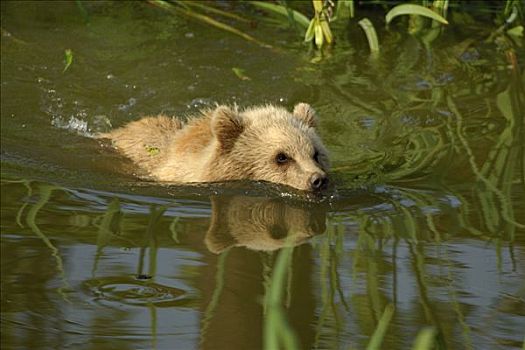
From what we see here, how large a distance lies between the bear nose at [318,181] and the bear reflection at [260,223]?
0.54ft

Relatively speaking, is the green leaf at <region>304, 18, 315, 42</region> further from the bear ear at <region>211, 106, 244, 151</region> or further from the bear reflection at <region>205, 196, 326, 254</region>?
the bear reflection at <region>205, 196, 326, 254</region>

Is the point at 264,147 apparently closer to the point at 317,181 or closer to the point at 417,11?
the point at 317,181

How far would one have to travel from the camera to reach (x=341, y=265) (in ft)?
20.0

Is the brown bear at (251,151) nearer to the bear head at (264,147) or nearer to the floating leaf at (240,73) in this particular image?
the bear head at (264,147)

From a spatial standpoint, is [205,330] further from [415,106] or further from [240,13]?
[240,13]

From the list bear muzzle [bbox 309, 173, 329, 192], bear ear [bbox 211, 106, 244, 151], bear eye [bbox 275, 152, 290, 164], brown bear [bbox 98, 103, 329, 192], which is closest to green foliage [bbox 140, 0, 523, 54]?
brown bear [bbox 98, 103, 329, 192]

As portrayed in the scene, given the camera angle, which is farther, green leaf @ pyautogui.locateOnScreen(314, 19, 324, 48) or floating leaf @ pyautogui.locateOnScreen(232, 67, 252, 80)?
floating leaf @ pyautogui.locateOnScreen(232, 67, 252, 80)

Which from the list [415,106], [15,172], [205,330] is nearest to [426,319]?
[205,330]

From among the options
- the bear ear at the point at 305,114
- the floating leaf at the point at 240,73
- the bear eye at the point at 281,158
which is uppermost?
the floating leaf at the point at 240,73

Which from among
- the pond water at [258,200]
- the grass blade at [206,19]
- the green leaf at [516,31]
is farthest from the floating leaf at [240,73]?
the green leaf at [516,31]

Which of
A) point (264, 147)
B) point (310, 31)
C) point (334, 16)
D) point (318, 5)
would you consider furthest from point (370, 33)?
point (264, 147)

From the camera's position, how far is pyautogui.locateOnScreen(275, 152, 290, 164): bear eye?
7.95 metres

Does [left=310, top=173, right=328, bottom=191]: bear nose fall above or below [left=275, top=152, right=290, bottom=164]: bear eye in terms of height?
below

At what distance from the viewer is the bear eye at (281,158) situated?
7.95 m
